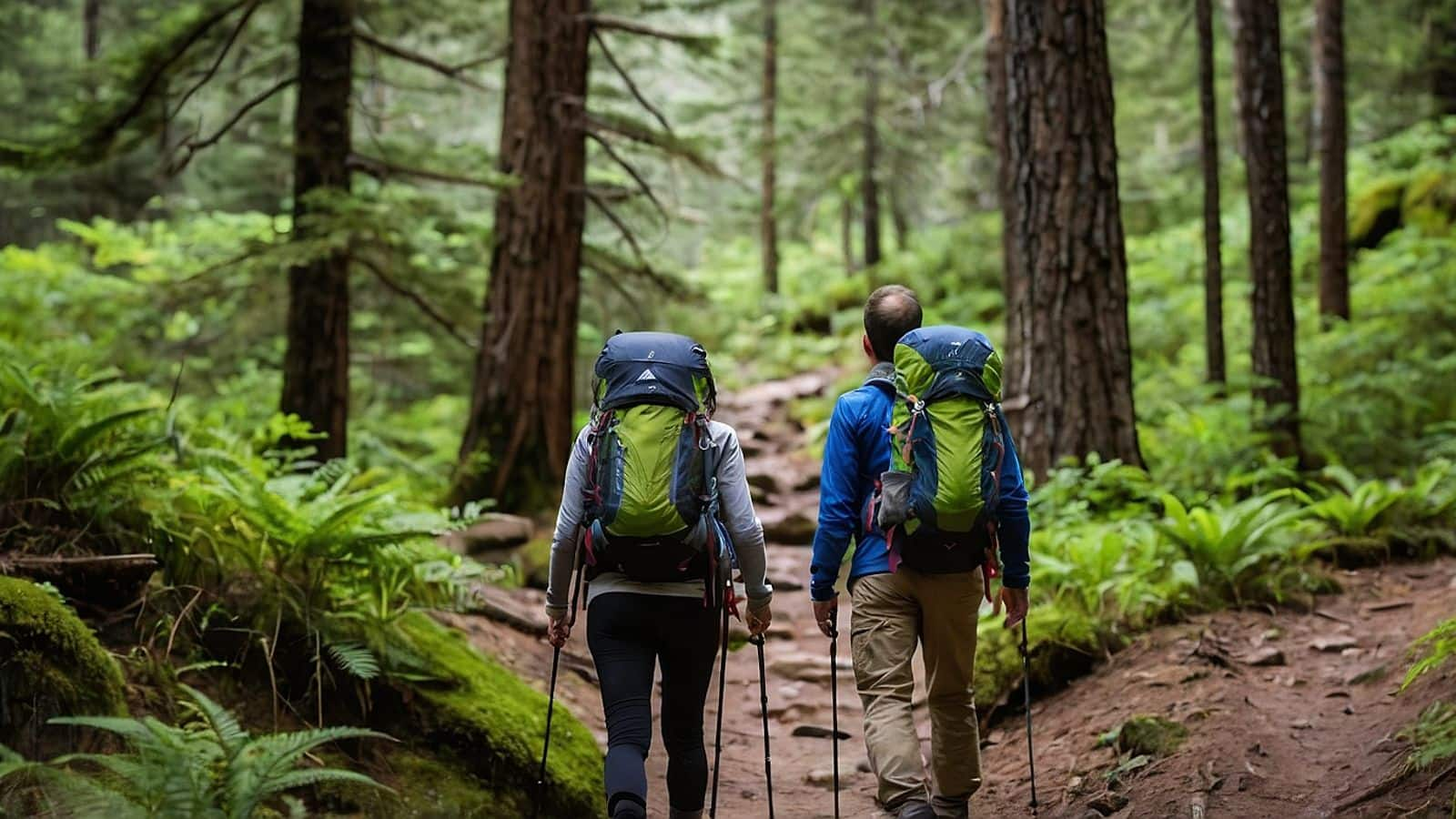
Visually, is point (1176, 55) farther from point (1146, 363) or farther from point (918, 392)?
point (918, 392)

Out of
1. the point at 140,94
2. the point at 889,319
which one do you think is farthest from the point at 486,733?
the point at 140,94

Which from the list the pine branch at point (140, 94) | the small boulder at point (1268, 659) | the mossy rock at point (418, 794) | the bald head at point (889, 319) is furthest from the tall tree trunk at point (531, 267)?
the small boulder at point (1268, 659)

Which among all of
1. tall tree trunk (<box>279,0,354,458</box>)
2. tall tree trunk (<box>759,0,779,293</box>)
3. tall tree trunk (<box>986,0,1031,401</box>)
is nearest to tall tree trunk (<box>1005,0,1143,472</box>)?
tall tree trunk (<box>986,0,1031,401</box>)

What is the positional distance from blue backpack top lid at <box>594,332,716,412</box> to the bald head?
1.05m

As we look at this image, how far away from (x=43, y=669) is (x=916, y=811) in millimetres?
3572

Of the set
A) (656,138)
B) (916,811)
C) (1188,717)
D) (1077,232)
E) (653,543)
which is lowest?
(916,811)

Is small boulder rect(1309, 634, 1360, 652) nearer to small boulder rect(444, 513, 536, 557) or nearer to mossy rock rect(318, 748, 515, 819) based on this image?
mossy rock rect(318, 748, 515, 819)

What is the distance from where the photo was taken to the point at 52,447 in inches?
220

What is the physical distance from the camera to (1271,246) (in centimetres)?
1116

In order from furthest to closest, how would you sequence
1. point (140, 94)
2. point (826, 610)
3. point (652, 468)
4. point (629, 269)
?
point (629, 269) < point (140, 94) < point (826, 610) < point (652, 468)

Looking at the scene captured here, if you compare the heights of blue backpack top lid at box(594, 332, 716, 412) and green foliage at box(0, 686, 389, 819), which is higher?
blue backpack top lid at box(594, 332, 716, 412)

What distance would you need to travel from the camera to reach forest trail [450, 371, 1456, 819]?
4.91 metres

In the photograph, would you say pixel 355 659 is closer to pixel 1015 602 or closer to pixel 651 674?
pixel 651 674

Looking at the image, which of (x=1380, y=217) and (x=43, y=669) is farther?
(x=1380, y=217)
